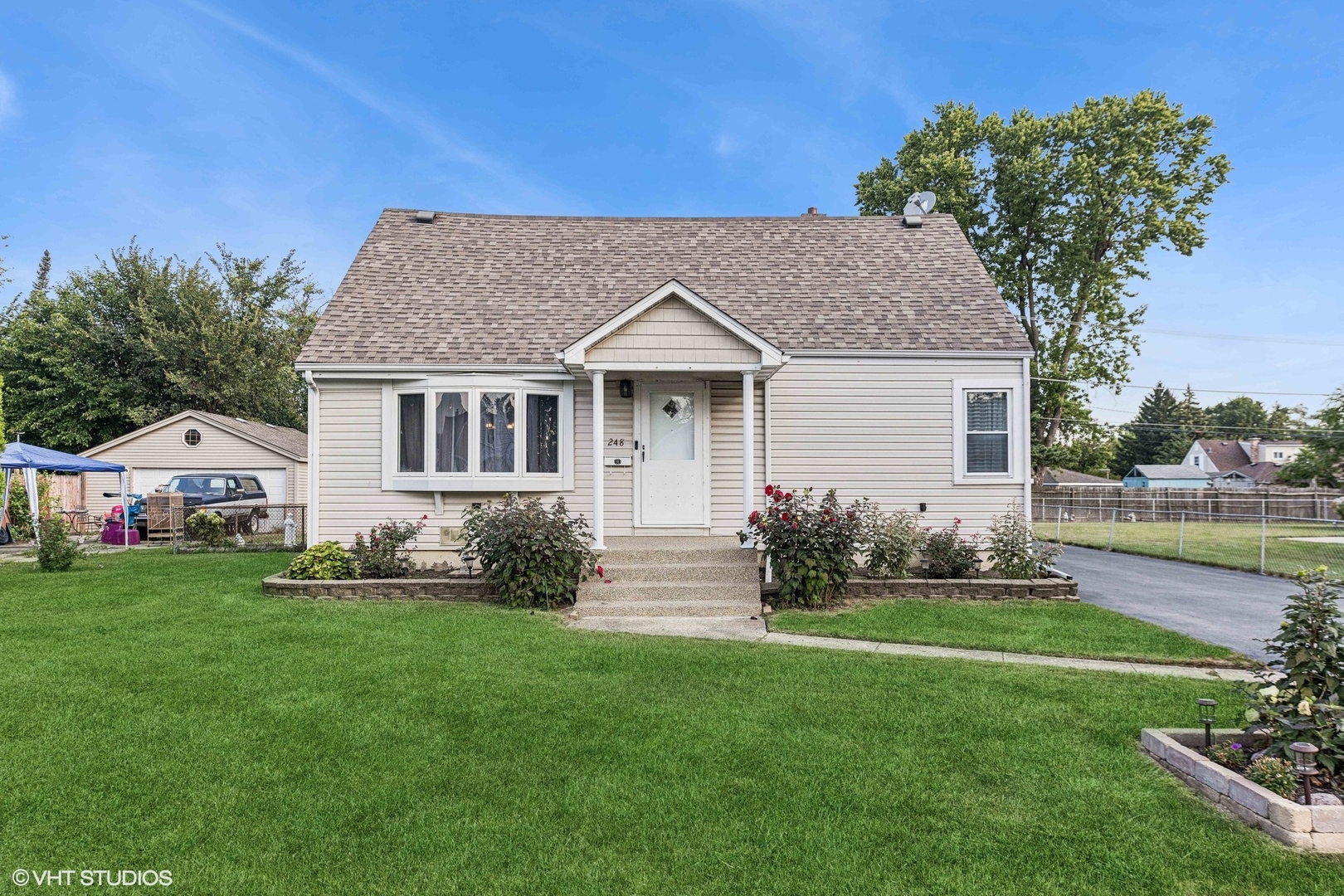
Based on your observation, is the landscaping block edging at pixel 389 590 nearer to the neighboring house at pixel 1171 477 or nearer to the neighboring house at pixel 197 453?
the neighboring house at pixel 197 453

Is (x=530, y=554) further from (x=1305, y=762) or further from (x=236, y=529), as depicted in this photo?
(x=236, y=529)

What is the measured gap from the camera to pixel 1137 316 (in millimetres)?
25328

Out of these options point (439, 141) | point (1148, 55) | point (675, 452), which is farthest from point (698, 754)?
point (1148, 55)

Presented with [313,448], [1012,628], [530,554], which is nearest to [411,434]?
[313,448]

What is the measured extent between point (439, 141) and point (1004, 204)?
20416mm

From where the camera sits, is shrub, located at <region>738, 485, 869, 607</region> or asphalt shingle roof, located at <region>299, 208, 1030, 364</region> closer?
shrub, located at <region>738, 485, 869, 607</region>

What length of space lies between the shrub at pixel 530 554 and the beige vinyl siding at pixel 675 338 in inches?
89.8

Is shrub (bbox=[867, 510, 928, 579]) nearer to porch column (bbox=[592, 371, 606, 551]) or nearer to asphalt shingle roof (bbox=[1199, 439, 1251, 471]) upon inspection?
porch column (bbox=[592, 371, 606, 551])

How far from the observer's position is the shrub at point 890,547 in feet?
30.3

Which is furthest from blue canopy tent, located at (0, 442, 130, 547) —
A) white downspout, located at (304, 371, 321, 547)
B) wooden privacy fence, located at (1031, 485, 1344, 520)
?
wooden privacy fence, located at (1031, 485, 1344, 520)

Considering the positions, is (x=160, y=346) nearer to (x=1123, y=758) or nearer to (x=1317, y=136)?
(x=1123, y=758)

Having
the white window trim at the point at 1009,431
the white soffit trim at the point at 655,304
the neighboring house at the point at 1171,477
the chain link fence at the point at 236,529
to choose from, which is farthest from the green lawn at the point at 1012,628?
the neighboring house at the point at 1171,477

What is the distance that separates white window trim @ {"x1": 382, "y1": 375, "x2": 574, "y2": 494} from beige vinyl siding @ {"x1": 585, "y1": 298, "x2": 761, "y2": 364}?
4.96 feet

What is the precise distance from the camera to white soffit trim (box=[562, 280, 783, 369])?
9.03 metres
